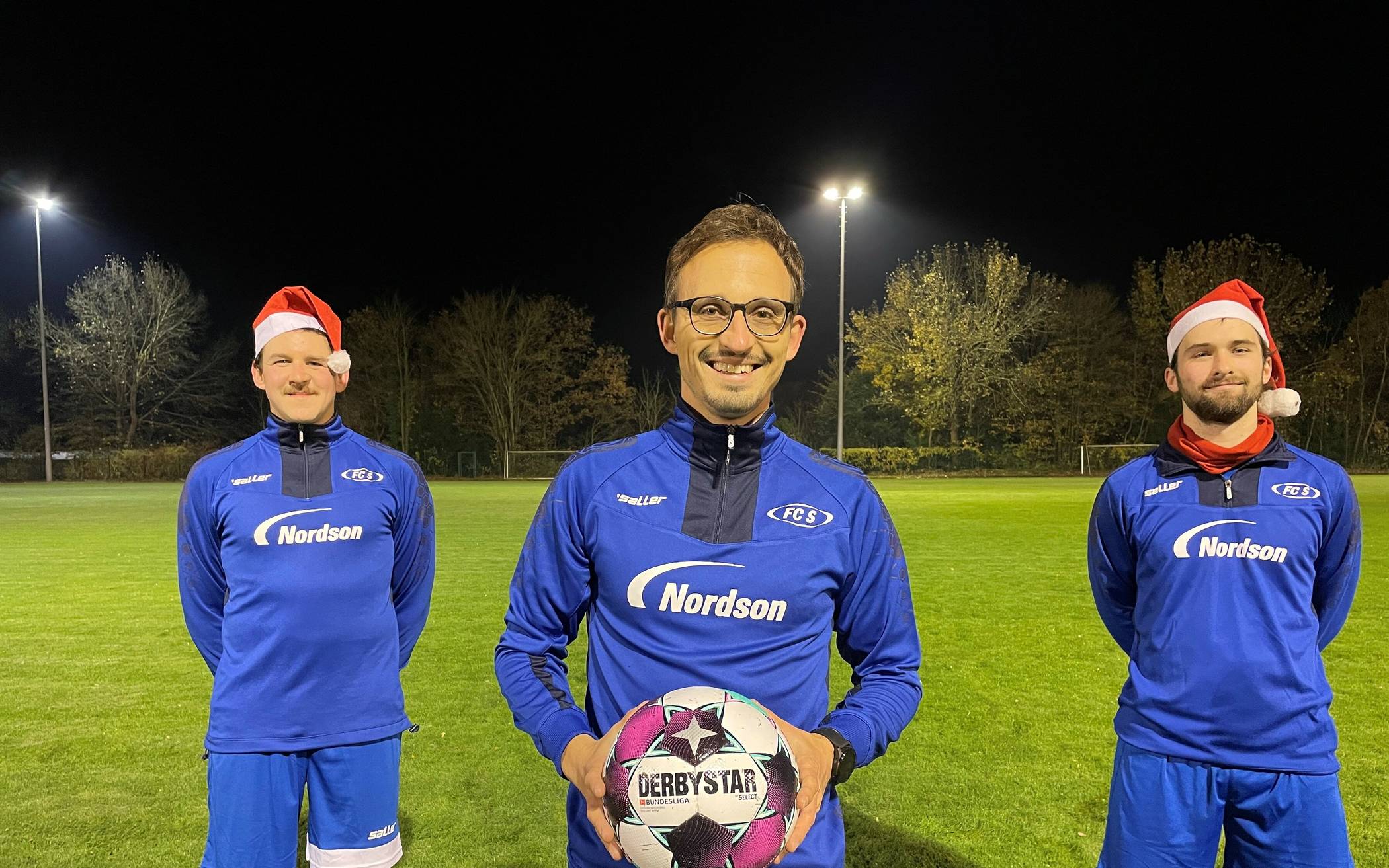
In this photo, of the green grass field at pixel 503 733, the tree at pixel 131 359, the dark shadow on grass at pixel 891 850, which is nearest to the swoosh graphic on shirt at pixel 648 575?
the dark shadow on grass at pixel 891 850

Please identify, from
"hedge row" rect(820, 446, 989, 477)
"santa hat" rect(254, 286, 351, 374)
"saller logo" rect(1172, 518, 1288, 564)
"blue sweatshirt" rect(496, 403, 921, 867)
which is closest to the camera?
"blue sweatshirt" rect(496, 403, 921, 867)

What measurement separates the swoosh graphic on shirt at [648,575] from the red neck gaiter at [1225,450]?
6.50 ft

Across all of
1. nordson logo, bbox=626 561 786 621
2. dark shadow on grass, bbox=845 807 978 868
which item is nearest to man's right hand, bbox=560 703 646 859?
nordson logo, bbox=626 561 786 621

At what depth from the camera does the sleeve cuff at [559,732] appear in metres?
1.80

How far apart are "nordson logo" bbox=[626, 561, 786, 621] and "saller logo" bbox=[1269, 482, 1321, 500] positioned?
2114mm

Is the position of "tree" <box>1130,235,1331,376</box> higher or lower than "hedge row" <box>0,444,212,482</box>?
higher

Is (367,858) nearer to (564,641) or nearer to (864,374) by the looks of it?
(564,641)

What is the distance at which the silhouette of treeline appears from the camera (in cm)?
4209

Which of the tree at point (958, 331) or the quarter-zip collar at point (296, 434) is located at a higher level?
the tree at point (958, 331)

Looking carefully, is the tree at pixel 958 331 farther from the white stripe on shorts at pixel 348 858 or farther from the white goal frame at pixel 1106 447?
the white stripe on shorts at pixel 348 858

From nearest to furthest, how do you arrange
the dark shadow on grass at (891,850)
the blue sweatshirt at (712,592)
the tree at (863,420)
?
1. the blue sweatshirt at (712,592)
2. the dark shadow on grass at (891,850)
3. the tree at (863,420)

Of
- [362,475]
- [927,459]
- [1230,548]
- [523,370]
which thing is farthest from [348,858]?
[523,370]

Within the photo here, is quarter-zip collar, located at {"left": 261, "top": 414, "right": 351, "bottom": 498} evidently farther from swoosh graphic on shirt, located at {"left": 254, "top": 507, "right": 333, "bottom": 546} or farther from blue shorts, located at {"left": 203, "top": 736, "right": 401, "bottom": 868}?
blue shorts, located at {"left": 203, "top": 736, "right": 401, "bottom": 868}

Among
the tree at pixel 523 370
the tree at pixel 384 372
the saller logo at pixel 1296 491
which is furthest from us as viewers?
the tree at pixel 384 372
